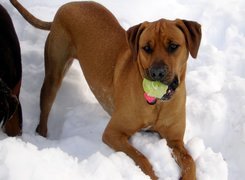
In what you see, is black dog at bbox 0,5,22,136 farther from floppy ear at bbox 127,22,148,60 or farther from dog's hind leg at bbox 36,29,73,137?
floppy ear at bbox 127,22,148,60

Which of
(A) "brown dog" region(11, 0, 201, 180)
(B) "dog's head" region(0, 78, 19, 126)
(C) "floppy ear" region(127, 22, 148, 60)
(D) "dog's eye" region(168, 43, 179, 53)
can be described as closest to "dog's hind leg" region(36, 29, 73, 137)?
(A) "brown dog" region(11, 0, 201, 180)

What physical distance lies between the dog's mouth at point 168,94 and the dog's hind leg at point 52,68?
1320 millimetres

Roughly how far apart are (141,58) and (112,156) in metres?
0.81

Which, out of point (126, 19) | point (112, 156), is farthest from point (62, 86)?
point (112, 156)

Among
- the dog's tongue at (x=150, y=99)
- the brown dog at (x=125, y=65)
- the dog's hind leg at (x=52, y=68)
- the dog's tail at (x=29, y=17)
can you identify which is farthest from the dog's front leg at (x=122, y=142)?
the dog's tail at (x=29, y=17)

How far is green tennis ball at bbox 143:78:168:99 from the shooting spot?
151 inches

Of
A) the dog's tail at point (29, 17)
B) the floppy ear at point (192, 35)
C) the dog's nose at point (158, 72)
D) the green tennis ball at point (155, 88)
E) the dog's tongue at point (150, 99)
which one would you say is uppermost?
the floppy ear at point (192, 35)

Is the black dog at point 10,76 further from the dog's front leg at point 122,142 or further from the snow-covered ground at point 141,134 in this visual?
the dog's front leg at point 122,142

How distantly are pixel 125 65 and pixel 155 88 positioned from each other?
0.65m

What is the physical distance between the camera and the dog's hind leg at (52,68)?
5.04m

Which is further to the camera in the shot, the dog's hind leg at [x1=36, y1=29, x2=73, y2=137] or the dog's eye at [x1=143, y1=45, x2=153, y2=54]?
the dog's hind leg at [x1=36, y1=29, x2=73, y2=137]

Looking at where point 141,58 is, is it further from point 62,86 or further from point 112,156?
point 62,86

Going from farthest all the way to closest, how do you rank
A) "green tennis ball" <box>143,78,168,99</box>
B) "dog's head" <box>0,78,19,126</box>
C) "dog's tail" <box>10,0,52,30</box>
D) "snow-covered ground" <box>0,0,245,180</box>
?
"dog's tail" <box>10,0,52,30</box> → "dog's head" <box>0,78,19,126</box> → "green tennis ball" <box>143,78,168,99</box> → "snow-covered ground" <box>0,0,245,180</box>

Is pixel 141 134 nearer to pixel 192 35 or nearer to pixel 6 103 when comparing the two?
pixel 192 35
